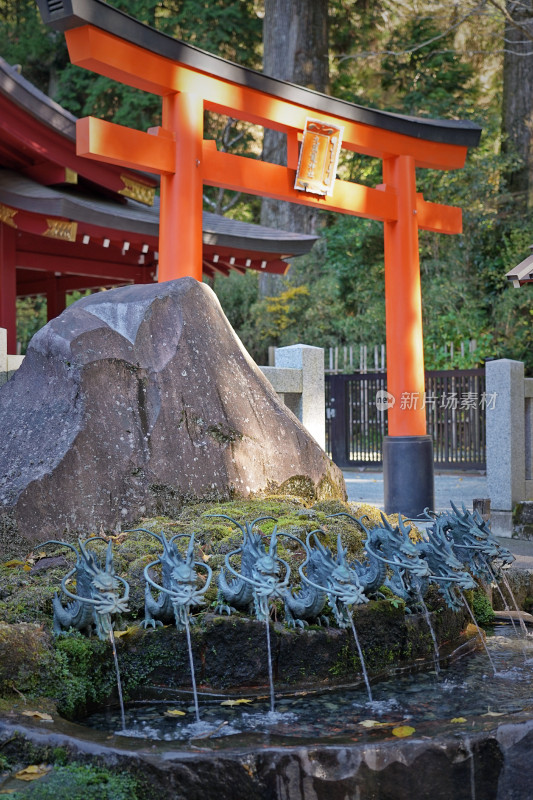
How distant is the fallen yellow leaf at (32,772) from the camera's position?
8.93 ft

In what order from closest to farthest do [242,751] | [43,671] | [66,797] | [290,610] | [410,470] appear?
[66,797] → [242,751] → [43,671] → [290,610] → [410,470]

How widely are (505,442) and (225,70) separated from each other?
4.68 metres

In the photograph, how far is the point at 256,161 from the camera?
26.9ft

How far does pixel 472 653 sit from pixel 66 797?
2.54 m

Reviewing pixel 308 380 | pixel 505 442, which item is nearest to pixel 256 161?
pixel 308 380

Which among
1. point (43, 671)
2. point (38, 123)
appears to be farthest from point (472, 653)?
point (38, 123)

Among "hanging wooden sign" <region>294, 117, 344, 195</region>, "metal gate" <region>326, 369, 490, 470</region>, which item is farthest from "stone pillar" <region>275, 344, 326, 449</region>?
"metal gate" <region>326, 369, 490, 470</region>

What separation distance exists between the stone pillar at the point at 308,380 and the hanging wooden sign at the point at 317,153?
172cm

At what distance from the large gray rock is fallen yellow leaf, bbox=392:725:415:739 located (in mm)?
2286

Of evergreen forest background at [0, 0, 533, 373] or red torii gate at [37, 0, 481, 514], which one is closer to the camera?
red torii gate at [37, 0, 481, 514]

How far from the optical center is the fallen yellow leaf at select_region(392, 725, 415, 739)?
3.13 m

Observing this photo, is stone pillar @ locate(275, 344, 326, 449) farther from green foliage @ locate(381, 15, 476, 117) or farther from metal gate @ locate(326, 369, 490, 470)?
green foliage @ locate(381, 15, 476, 117)

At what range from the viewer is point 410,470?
8273 millimetres

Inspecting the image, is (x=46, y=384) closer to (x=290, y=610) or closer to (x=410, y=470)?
(x=290, y=610)
